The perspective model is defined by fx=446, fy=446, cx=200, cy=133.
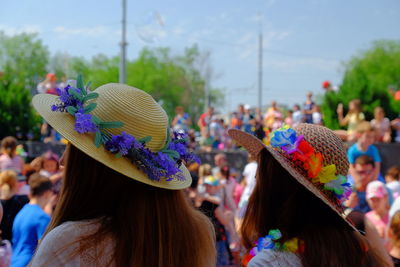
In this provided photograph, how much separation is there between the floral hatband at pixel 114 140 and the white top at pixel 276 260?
0.40 m

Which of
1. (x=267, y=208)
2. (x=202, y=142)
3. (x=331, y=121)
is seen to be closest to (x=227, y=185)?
(x=267, y=208)

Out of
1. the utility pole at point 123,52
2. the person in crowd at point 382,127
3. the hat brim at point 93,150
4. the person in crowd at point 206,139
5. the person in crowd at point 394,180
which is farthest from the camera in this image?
the utility pole at point 123,52

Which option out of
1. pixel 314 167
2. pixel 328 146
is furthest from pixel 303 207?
pixel 328 146

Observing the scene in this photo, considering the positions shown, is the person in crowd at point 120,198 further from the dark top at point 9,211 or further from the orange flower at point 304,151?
the dark top at point 9,211

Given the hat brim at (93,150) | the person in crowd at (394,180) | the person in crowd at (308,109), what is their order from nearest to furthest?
the hat brim at (93,150) < the person in crowd at (394,180) < the person in crowd at (308,109)

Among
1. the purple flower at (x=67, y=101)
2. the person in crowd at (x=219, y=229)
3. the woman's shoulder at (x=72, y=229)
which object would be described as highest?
the purple flower at (x=67, y=101)

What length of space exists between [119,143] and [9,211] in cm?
306

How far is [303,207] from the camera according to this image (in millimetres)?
1665

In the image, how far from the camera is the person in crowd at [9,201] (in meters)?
3.98

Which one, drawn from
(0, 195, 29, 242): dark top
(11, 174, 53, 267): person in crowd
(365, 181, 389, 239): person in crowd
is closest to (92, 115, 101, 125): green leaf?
(11, 174, 53, 267): person in crowd

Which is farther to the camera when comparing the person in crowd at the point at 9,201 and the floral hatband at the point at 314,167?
the person in crowd at the point at 9,201

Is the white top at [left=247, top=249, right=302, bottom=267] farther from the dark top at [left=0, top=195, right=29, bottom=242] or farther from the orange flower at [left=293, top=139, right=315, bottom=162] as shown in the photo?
the dark top at [left=0, top=195, right=29, bottom=242]

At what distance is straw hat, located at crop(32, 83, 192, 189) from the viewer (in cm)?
145

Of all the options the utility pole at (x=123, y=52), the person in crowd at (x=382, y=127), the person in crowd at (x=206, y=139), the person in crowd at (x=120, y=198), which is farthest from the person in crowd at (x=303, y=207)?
the utility pole at (x=123, y=52)
